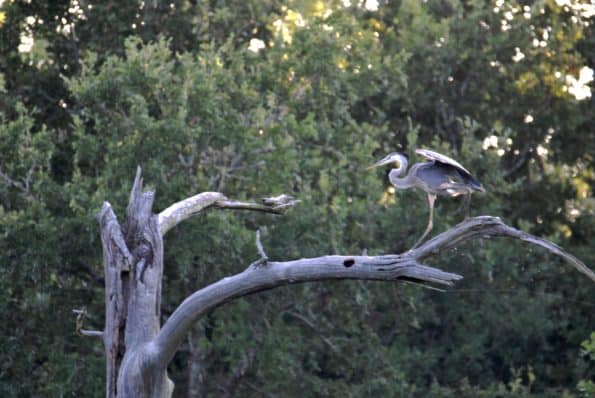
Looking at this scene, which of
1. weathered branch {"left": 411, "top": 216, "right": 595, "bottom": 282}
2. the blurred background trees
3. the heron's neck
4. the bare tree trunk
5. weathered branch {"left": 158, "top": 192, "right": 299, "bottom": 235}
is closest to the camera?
weathered branch {"left": 411, "top": 216, "right": 595, "bottom": 282}

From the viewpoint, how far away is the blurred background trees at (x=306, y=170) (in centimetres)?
1745

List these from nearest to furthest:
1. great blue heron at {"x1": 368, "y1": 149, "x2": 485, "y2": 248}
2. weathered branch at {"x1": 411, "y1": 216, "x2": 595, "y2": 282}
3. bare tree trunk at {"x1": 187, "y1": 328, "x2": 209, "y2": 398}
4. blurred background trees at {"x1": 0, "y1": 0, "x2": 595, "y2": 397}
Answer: weathered branch at {"x1": 411, "y1": 216, "x2": 595, "y2": 282}, great blue heron at {"x1": 368, "y1": 149, "x2": 485, "y2": 248}, blurred background trees at {"x1": 0, "y1": 0, "x2": 595, "y2": 397}, bare tree trunk at {"x1": 187, "y1": 328, "x2": 209, "y2": 398}

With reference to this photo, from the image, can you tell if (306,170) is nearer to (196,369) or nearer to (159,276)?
(196,369)

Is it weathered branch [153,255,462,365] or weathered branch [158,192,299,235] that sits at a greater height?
weathered branch [158,192,299,235]

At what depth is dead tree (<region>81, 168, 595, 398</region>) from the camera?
8852 millimetres

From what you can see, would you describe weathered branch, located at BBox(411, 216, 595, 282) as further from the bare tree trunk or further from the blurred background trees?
the bare tree trunk

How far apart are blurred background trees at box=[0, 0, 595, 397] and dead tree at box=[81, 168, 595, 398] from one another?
6.86 metres

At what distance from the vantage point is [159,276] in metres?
9.89

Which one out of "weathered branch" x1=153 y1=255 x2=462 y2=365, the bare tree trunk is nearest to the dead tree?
"weathered branch" x1=153 y1=255 x2=462 y2=365

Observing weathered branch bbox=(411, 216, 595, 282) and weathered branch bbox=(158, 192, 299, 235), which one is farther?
weathered branch bbox=(158, 192, 299, 235)

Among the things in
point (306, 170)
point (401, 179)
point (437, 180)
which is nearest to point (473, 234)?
point (437, 180)

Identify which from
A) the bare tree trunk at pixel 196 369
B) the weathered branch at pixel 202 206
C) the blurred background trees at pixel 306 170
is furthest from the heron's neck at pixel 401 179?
the bare tree trunk at pixel 196 369

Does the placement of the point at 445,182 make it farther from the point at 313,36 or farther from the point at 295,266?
the point at 313,36

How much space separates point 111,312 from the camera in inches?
388
